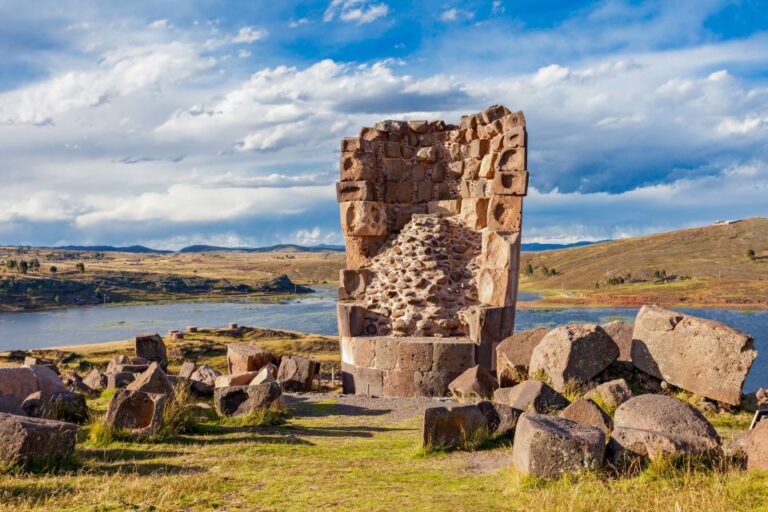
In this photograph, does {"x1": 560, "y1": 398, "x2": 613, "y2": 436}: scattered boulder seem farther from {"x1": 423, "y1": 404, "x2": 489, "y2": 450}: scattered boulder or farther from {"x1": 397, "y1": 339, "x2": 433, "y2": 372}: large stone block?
{"x1": 397, "y1": 339, "x2": 433, "y2": 372}: large stone block

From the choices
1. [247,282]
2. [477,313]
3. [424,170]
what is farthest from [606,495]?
[247,282]

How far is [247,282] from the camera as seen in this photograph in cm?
10681

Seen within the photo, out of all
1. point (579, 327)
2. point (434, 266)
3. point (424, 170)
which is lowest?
point (579, 327)

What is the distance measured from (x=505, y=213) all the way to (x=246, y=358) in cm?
575

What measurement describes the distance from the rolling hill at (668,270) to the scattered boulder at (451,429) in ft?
184

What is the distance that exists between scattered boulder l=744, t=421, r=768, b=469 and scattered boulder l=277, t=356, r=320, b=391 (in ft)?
31.0

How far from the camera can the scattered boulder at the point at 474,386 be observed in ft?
36.6

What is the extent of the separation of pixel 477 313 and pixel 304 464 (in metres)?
7.16

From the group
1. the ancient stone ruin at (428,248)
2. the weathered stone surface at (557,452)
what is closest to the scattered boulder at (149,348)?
the ancient stone ruin at (428,248)

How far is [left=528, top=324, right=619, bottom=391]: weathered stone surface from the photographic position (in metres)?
10.4

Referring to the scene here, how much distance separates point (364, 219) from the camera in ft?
53.8

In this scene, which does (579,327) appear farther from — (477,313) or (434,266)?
(434,266)

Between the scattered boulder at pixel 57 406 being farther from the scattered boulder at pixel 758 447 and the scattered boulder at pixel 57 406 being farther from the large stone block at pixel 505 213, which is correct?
the large stone block at pixel 505 213

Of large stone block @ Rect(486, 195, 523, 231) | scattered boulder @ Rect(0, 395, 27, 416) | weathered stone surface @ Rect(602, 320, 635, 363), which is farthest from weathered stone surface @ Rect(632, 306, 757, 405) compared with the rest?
scattered boulder @ Rect(0, 395, 27, 416)
